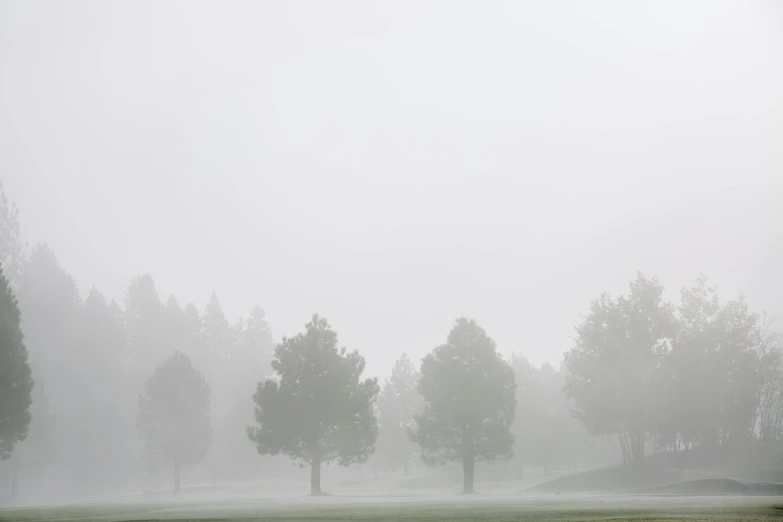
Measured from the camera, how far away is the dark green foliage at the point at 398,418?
3964 inches

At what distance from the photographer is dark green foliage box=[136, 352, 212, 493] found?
71.9 metres

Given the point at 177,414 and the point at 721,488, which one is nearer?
the point at 721,488

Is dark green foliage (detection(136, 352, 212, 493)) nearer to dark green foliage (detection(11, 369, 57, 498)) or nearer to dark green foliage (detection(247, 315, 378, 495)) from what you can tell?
dark green foliage (detection(11, 369, 57, 498))

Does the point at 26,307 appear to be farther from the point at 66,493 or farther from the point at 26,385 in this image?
the point at 26,385

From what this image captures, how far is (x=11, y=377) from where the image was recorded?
4500 cm

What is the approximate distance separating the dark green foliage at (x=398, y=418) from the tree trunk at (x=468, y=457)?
1721 inches

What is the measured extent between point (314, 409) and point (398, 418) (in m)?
50.8

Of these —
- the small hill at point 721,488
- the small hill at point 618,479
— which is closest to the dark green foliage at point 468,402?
the small hill at point 618,479

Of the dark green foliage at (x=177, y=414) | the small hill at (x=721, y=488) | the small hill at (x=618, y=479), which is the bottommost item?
the small hill at (x=618, y=479)

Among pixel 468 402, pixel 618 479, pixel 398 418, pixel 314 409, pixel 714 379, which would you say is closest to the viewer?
pixel 314 409

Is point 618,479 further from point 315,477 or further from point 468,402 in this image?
point 315,477

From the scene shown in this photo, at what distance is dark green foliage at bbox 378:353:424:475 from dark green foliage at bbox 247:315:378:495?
4575 cm

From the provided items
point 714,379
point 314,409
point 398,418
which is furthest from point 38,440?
point 714,379

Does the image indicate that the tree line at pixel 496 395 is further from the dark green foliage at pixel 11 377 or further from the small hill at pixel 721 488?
the small hill at pixel 721 488
